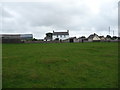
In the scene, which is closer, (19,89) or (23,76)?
(19,89)

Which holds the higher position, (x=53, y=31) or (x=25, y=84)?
(x=53, y=31)

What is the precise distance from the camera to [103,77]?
33.2ft

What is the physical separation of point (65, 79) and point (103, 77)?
1975 mm

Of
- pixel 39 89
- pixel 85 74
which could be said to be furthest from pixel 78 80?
pixel 39 89

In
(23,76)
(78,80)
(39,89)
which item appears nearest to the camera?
(39,89)

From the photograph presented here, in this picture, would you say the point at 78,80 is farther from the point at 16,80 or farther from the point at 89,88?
the point at 16,80

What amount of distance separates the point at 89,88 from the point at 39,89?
2.08 meters

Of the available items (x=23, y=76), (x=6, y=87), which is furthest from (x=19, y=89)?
(x=23, y=76)

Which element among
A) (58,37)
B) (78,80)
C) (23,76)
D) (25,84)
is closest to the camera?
(25,84)

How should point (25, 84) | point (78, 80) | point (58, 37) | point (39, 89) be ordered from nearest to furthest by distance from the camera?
point (39, 89) < point (25, 84) < point (78, 80) < point (58, 37)

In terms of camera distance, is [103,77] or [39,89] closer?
[39,89]

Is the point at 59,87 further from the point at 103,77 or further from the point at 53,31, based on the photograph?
the point at 53,31

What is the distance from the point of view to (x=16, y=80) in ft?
31.9

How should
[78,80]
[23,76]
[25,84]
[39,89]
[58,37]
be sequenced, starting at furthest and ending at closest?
[58,37]
[23,76]
[78,80]
[25,84]
[39,89]
